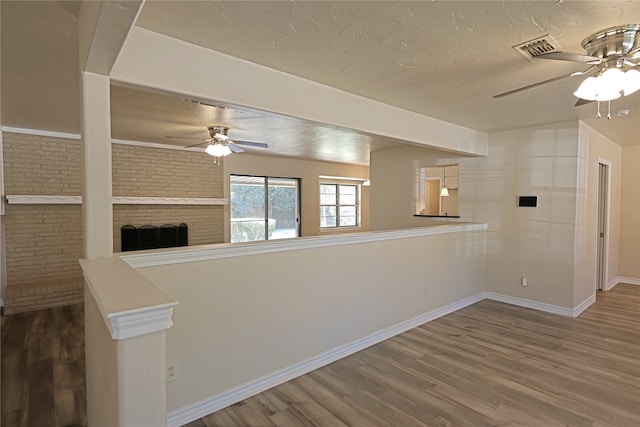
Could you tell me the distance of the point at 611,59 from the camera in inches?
74.9

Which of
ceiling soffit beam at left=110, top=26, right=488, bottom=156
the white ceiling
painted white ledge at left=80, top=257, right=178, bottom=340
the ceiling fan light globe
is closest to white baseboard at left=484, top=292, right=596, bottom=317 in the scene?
the white ceiling

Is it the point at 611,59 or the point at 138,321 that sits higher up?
the point at 611,59

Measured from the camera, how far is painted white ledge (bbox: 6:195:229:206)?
4.43 m

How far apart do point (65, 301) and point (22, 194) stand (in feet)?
5.08

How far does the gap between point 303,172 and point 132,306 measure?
22.2ft

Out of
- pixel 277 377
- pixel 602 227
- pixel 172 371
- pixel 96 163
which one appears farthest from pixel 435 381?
pixel 602 227

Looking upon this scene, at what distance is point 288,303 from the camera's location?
105 inches

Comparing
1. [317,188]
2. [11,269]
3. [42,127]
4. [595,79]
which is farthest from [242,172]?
[595,79]

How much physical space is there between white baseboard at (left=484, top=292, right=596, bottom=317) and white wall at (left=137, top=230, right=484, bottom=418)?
148 centimetres

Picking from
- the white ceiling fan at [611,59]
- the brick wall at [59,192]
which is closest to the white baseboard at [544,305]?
the white ceiling fan at [611,59]

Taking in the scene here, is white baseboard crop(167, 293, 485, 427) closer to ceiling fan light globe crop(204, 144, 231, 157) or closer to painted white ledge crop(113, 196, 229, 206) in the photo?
ceiling fan light globe crop(204, 144, 231, 157)

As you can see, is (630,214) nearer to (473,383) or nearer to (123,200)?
(473,383)

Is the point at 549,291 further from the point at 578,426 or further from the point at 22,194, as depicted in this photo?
the point at 22,194

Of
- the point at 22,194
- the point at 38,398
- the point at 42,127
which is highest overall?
the point at 42,127
